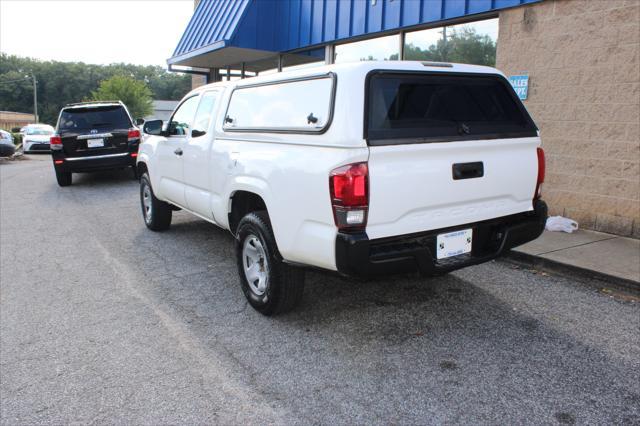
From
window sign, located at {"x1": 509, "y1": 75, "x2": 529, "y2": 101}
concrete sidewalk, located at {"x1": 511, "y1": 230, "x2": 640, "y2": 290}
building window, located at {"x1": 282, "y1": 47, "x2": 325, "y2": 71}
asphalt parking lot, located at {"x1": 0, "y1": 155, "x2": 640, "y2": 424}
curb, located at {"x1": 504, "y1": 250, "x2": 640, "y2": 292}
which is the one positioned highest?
building window, located at {"x1": 282, "y1": 47, "x2": 325, "y2": 71}

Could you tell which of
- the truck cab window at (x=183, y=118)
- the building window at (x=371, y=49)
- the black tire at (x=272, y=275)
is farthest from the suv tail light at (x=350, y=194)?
the building window at (x=371, y=49)

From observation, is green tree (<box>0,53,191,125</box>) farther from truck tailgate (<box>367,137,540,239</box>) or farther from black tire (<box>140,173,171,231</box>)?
→ truck tailgate (<box>367,137,540,239</box>)

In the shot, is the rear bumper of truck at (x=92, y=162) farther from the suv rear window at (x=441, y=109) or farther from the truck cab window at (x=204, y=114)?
the suv rear window at (x=441, y=109)

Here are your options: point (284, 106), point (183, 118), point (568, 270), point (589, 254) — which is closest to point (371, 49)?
point (183, 118)

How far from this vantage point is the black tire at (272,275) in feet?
13.0

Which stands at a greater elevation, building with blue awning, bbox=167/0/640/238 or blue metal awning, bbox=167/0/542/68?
blue metal awning, bbox=167/0/542/68

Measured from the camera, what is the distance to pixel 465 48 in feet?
27.1

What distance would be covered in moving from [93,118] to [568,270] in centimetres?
1021

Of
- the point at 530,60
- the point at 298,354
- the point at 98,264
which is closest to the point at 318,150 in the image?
the point at 298,354

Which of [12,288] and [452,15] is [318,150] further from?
[452,15]

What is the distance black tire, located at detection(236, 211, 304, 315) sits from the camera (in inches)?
155

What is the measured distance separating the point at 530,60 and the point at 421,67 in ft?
13.9

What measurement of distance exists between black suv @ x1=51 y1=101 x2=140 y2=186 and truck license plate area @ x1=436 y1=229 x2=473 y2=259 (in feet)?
31.7

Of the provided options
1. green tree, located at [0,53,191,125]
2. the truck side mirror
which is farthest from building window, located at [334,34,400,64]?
green tree, located at [0,53,191,125]
